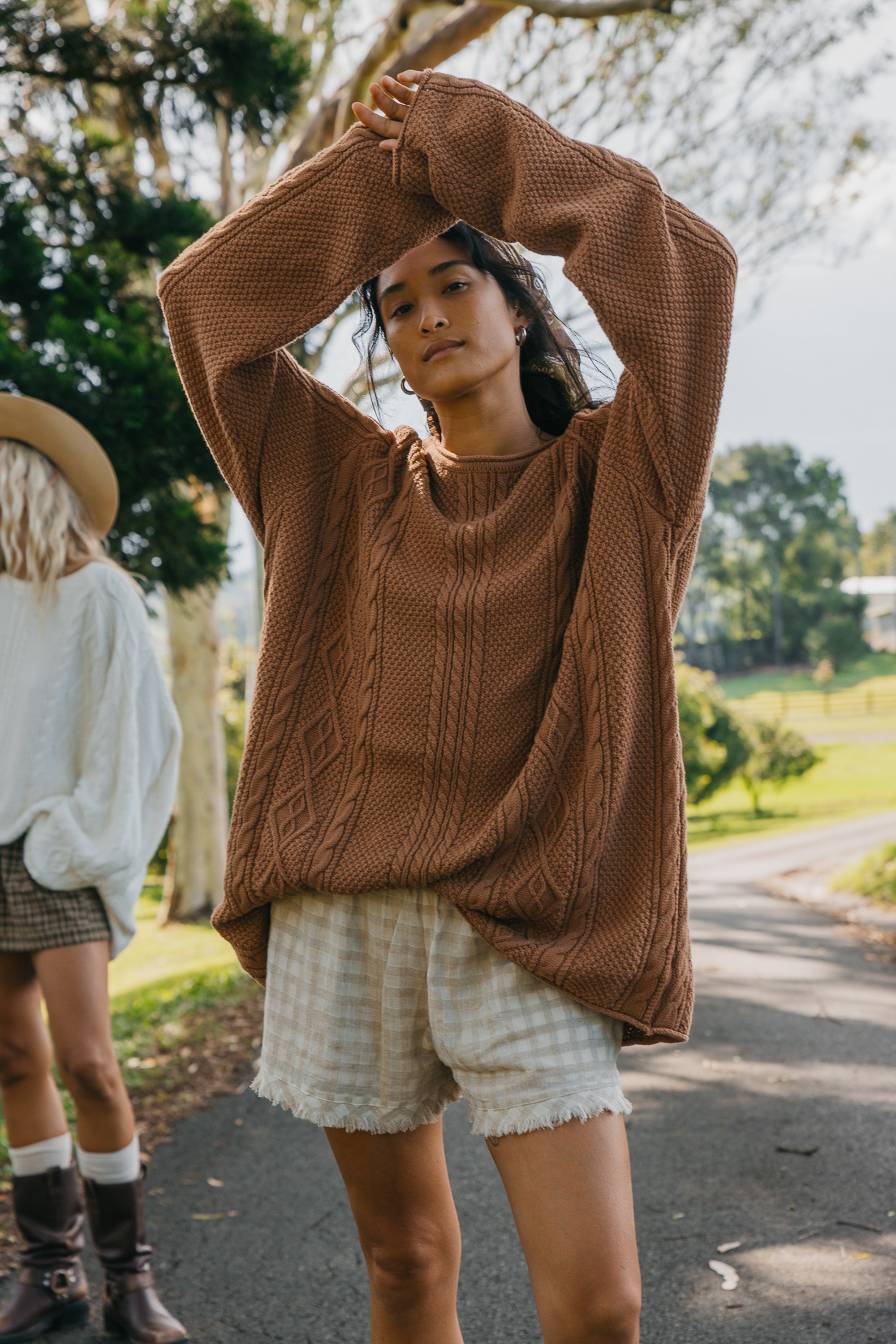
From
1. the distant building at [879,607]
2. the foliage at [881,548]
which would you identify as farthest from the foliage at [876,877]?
the foliage at [881,548]

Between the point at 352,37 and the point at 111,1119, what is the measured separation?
1027 cm

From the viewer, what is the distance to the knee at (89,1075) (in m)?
2.79

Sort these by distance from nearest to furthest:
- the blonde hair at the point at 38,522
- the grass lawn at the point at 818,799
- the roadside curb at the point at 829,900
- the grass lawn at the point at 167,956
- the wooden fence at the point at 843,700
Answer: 1. the blonde hair at the point at 38,522
2. the roadside curb at the point at 829,900
3. the grass lawn at the point at 167,956
4. the grass lawn at the point at 818,799
5. the wooden fence at the point at 843,700

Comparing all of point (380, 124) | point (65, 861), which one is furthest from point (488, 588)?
point (65, 861)

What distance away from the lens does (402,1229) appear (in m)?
1.89

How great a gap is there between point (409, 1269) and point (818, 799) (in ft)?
76.2

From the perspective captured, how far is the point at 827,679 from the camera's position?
27.6m

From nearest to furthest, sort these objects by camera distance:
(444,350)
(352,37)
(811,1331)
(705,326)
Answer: (705,326)
(444,350)
(811,1331)
(352,37)

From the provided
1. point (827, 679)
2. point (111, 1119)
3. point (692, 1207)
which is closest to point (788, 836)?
point (827, 679)

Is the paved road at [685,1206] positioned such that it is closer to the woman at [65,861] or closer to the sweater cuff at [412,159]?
the woman at [65,861]

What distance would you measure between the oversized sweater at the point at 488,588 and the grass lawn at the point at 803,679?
73.1 ft

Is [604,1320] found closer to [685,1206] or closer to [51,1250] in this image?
[51,1250]

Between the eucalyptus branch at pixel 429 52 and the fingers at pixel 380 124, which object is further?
the eucalyptus branch at pixel 429 52

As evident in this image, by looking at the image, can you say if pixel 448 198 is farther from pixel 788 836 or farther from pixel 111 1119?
pixel 788 836
